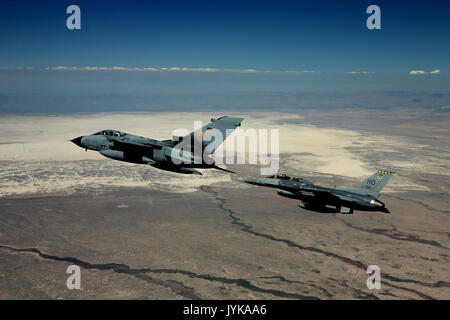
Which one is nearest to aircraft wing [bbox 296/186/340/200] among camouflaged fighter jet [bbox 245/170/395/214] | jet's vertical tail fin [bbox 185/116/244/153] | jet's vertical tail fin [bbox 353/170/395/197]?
camouflaged fighter jet [bbox 245/170/395/214]

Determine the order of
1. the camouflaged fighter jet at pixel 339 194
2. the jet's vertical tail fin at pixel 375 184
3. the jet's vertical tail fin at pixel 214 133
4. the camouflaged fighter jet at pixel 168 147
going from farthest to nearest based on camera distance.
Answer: the jet's vertical tail fin at pixel 375 184 < the camouflaged fighter jet at pixel 339 194 < the jet's vertical tail fin at pixel 214 133 < the camouflaged fighter jet at pixel 168 147

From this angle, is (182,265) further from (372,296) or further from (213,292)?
(372,296)

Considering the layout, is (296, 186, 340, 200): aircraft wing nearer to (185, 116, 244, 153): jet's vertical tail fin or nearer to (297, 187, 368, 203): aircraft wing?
(297, 187, 368, 203): aircraft wing

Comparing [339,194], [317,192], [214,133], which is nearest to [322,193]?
[317,192]

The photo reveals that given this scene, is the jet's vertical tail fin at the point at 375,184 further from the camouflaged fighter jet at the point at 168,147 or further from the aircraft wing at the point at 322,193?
the camouflaged fighter jet at the point at 168,147

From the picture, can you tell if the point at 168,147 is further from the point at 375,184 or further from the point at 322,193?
the point at 375,184

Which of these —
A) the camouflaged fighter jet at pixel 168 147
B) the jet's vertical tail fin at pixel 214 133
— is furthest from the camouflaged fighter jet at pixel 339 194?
the camouflaged fighter jet at pixel 168 147

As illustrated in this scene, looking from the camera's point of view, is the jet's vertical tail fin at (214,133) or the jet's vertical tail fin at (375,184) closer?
the jet's vertical tail fin at (214,133)
